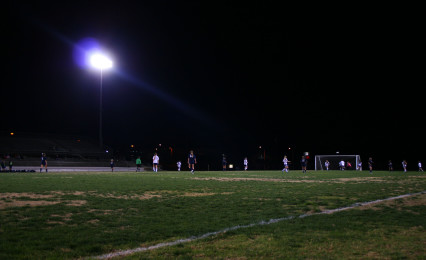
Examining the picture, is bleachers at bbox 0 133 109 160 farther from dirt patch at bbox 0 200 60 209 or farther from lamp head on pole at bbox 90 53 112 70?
dirt patch at bbox 0 200 60 209

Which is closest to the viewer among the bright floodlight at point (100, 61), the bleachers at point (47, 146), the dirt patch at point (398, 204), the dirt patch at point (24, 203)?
the dirt patch at point (24, 203)

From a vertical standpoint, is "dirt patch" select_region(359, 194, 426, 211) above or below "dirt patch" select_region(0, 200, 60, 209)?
below

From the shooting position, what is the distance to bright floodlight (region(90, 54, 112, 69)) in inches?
1847

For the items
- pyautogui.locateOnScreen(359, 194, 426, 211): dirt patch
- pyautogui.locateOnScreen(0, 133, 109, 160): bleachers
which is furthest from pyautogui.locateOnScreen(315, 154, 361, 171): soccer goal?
pyautogui.locateOnScreen(359, 194, 426, 211): dirt patch

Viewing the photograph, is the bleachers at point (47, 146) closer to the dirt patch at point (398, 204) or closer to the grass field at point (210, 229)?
the grass field at point (210, 229)

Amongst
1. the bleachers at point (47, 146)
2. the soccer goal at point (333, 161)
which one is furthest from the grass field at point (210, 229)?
the soccer goal at point (333, 161)

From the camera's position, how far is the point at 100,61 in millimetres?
46938

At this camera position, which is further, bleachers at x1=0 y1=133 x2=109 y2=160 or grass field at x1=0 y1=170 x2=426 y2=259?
bleachers at x1=0 y1=133 x2=109 y2=160

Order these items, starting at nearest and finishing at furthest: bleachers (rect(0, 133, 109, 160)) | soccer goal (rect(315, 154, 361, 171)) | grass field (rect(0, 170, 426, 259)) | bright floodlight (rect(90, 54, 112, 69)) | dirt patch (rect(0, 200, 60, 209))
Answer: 1. grass field (rect(0, 170, 426, 259))
2. dirt patch (rect(0, 200, 60, 209))
3. bleachers (rect(0, 133, 109, 160))
4. bright floodlight (rect(90, 54, 112, 69))
5. soccer goal (rect(315, 154, 361, 171))

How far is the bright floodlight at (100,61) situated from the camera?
46906 mm

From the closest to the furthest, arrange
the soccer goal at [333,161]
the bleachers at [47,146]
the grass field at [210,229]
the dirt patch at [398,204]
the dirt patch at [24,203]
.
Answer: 1. the grass field at [210,229]
2. the dirt patch at [24,203]
3. the dirt patch at [398,204]
4. the bleachers at [47,146]
5. the soccer goal at [333,161]

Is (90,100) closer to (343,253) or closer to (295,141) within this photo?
(295,141)

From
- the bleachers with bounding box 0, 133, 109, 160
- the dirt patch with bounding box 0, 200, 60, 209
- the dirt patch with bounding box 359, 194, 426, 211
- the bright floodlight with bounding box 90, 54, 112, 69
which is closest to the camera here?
the dirt patch with bounding box 0, 200, 60, 209

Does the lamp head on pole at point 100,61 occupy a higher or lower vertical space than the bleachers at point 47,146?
higher
